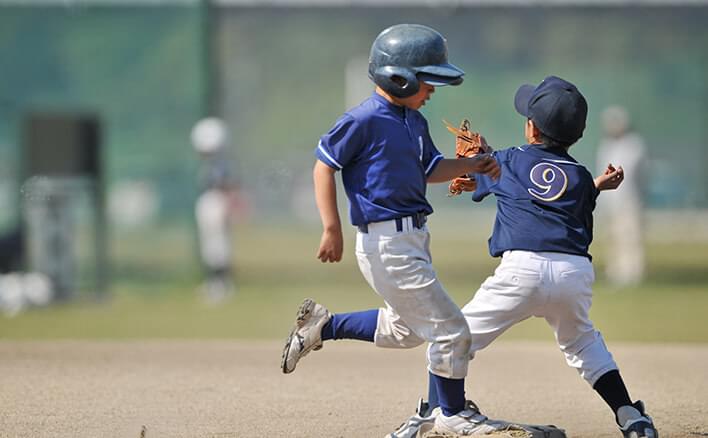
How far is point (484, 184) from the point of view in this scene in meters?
4.91

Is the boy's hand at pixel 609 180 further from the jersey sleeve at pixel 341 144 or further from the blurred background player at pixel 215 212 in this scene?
the blurred background player at pixel 215 212

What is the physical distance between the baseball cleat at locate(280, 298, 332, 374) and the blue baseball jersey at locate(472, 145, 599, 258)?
2.41 ft

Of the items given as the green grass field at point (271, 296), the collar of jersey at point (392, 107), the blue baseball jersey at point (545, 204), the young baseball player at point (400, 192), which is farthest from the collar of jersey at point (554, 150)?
the green grass field at point (271, 296)

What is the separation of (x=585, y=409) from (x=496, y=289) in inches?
49.3

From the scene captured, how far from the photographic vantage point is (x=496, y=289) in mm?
4641

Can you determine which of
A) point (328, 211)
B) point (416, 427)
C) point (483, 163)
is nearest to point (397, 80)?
point (483, 163)

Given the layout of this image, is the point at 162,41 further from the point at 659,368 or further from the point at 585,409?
the point at 585,409

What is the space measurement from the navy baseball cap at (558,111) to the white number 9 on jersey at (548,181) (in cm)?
14

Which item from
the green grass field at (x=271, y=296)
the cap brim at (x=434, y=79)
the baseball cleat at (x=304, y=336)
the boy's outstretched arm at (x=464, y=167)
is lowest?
the green grass field at (x=271, y=296)

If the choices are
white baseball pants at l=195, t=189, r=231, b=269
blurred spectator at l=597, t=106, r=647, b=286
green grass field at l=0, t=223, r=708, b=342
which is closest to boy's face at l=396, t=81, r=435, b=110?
green grass field at l=0, t=223, r=708, b=342

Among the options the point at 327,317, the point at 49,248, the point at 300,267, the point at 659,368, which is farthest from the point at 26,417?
the point at 300,267

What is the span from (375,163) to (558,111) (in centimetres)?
78

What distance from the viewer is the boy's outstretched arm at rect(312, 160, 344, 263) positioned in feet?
14.4

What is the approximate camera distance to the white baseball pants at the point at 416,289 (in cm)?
440
